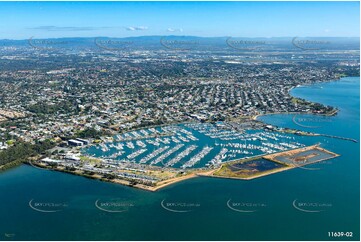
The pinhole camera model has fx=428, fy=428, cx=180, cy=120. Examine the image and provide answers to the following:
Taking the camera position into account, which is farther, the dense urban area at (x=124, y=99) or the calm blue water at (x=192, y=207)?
the dense urban area at (x=124, y=99)

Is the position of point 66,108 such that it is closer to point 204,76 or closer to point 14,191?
point 14,191

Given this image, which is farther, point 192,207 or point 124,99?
point 124,99

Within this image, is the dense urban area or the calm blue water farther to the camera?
Result: the dense urban area

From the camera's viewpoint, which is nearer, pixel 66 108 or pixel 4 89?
pixel 66 108

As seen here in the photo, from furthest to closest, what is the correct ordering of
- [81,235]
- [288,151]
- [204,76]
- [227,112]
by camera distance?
[204,76], [227,112], [288,151], [81,235]

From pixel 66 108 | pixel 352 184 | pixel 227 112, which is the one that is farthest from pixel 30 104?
pixel 352 184

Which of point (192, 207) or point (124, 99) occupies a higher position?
point (124, 99)

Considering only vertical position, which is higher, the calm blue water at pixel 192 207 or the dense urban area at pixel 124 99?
the dense urban area at pixel 124 99

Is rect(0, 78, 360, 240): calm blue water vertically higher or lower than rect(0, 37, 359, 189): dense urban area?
lower
